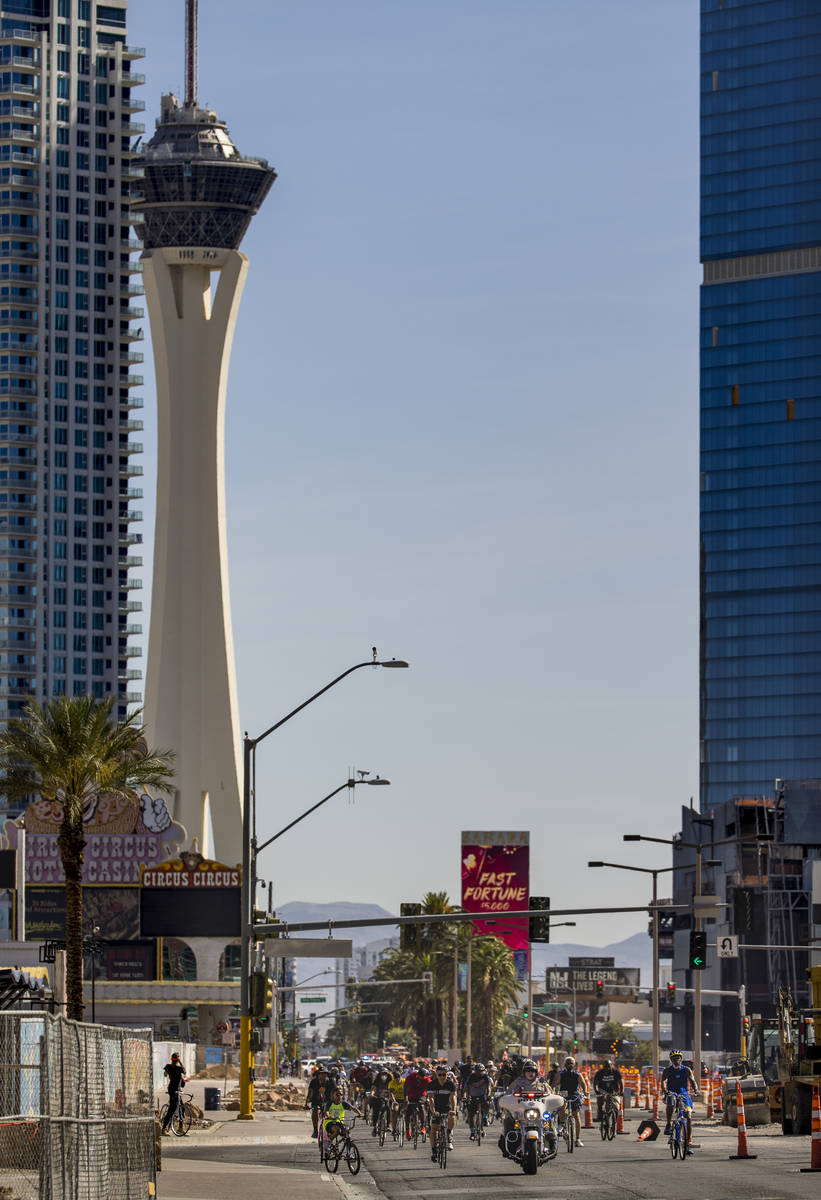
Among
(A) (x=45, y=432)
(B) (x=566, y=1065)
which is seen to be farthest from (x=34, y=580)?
(B) (x=566, y=1065)

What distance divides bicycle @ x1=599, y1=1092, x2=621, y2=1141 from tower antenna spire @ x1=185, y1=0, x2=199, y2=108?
145450 millimetres

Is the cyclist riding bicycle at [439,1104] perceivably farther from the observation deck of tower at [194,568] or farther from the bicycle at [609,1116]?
the observation deck of tower at [194,568]

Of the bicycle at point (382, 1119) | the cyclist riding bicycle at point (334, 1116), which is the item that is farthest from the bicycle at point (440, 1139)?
the bicycle at point (382, 1119)

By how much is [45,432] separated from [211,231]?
32296 millimetres

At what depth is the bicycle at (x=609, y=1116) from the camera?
157 feet

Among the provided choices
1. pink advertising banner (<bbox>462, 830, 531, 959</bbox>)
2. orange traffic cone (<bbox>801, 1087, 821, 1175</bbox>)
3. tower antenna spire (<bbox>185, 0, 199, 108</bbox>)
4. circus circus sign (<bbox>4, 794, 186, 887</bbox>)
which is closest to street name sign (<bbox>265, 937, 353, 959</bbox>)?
orange traffic cone (<bbox>801, 1087, 821, 1175</bbox>)

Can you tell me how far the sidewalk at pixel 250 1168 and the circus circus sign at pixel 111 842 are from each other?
52341 millimetres

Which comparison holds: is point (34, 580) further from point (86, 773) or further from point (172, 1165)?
point (172, 1165)

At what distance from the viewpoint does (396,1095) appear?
5991 cm

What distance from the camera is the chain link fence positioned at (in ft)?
61.7

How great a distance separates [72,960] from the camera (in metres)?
55.3

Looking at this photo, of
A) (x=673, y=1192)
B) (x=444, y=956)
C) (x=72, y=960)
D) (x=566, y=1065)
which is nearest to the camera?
(x=673, y=1192)

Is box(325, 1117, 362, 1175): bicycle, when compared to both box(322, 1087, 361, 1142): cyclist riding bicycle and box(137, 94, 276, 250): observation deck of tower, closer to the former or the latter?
box(322, 1087, 361, 1142): cyclist riding bicycle

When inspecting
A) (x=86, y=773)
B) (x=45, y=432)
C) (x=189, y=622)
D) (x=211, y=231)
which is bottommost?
(x=86, y=773)
